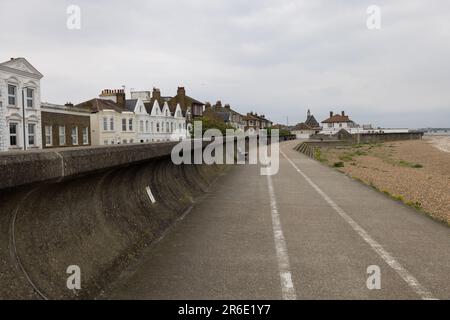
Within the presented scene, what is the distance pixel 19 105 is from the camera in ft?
117

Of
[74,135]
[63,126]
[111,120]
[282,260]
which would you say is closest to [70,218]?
[282,260]

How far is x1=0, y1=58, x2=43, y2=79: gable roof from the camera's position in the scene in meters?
34.0

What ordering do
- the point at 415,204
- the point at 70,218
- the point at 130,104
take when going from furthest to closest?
the point at 130,104, the point at 415,204, the point at 70,218

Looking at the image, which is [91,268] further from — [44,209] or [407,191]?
[407,191]

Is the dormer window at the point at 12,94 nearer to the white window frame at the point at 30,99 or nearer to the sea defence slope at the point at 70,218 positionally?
the white window frame at the point at 30,99

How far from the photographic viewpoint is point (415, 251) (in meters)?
6.74

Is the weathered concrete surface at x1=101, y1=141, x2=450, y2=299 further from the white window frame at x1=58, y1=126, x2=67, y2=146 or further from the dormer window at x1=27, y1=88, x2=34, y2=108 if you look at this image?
the white window frame at x1=58, y1=126, x2=67, y2=146

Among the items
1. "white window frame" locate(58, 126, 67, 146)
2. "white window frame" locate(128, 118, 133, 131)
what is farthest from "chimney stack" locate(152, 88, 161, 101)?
"white window frame" locate(58, 126, 67, 146)

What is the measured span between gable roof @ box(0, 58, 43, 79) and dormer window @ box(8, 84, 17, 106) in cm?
144

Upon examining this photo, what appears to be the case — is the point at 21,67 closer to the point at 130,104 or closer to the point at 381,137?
the point at 130,104

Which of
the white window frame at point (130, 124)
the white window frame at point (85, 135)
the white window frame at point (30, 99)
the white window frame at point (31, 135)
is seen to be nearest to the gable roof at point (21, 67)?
the white window frame at point (30, 99)

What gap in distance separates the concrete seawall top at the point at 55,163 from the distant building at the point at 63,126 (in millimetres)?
36813

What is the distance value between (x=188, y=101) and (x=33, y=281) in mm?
83167

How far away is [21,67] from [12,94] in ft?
8.58
